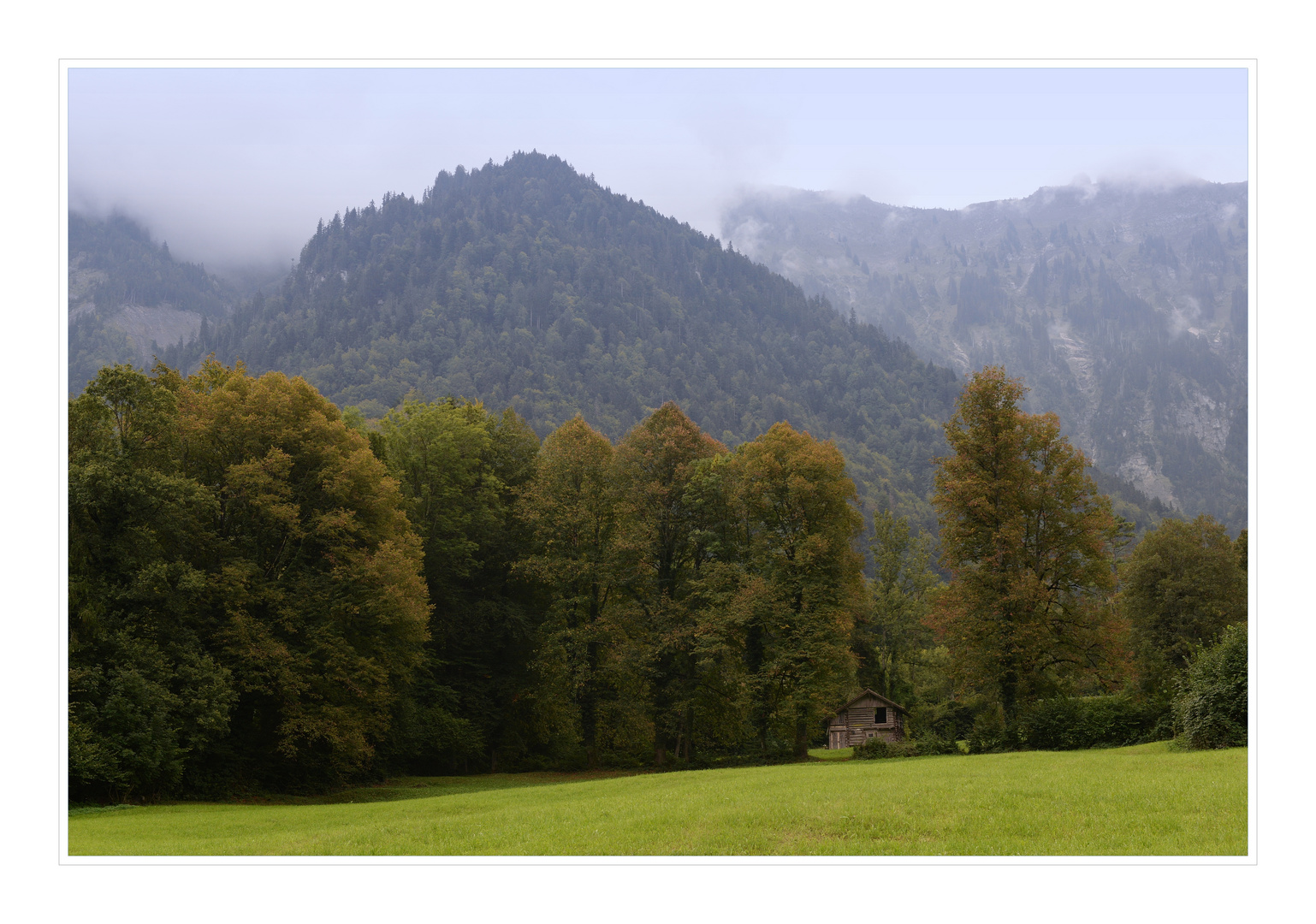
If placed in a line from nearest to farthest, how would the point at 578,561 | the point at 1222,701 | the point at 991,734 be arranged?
the point at 1222,701, the point at 991,734, the point at 578,561

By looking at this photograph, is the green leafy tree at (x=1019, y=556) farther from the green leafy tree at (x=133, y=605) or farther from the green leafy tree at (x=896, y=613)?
the green leafy tree at (x=133, y=605)

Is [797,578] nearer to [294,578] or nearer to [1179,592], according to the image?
[1179,592]

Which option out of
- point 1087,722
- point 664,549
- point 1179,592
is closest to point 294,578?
point 664,549

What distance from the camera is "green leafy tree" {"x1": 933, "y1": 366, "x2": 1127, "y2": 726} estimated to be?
32.7 metres

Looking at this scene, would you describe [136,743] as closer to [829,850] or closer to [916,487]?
[829,850]

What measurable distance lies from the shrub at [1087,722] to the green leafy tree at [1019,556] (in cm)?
101

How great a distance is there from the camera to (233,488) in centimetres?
2980

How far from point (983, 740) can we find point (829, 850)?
76.8 ft

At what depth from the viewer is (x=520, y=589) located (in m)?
43.5

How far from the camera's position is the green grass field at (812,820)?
12.5 m

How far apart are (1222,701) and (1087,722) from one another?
316 inches

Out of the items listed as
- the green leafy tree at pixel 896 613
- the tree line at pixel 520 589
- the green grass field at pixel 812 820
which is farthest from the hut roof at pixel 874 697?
the green grass field at pixel 812 820
